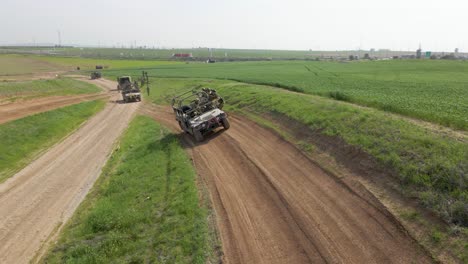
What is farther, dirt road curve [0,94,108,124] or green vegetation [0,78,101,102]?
green vegetation [0,78,101,102]

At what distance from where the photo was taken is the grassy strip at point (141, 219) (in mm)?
10656

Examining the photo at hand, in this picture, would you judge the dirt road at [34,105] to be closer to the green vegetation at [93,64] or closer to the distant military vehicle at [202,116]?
the distant military vehicle at [202,116]

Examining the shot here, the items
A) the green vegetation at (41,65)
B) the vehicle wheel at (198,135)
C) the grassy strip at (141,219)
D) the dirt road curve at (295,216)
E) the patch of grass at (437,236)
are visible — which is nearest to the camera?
the patch of grass at (437,236)

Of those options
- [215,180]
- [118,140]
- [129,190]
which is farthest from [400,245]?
[118,140]

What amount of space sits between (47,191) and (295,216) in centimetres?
1364

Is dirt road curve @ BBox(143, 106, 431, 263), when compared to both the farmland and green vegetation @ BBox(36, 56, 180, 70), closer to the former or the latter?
the farmland

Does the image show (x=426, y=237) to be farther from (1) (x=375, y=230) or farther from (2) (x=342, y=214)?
(2) (x=342, y=214)

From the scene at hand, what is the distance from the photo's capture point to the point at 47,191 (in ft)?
56.6

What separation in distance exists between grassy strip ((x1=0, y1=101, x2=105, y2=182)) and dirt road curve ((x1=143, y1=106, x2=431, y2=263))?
44.3 feet

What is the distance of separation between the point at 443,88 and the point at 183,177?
89.4ft

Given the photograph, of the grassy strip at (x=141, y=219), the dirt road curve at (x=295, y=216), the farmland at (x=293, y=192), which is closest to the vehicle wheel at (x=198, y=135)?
the farmland at (x=293, y=192)

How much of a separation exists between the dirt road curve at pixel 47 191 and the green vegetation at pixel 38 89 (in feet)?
70.3

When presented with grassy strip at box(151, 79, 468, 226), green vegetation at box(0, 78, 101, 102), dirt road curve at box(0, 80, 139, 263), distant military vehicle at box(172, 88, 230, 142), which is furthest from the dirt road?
grassy strip at box(151, 79, 468, 226)

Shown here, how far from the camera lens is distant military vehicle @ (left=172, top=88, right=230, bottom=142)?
2198 cm
